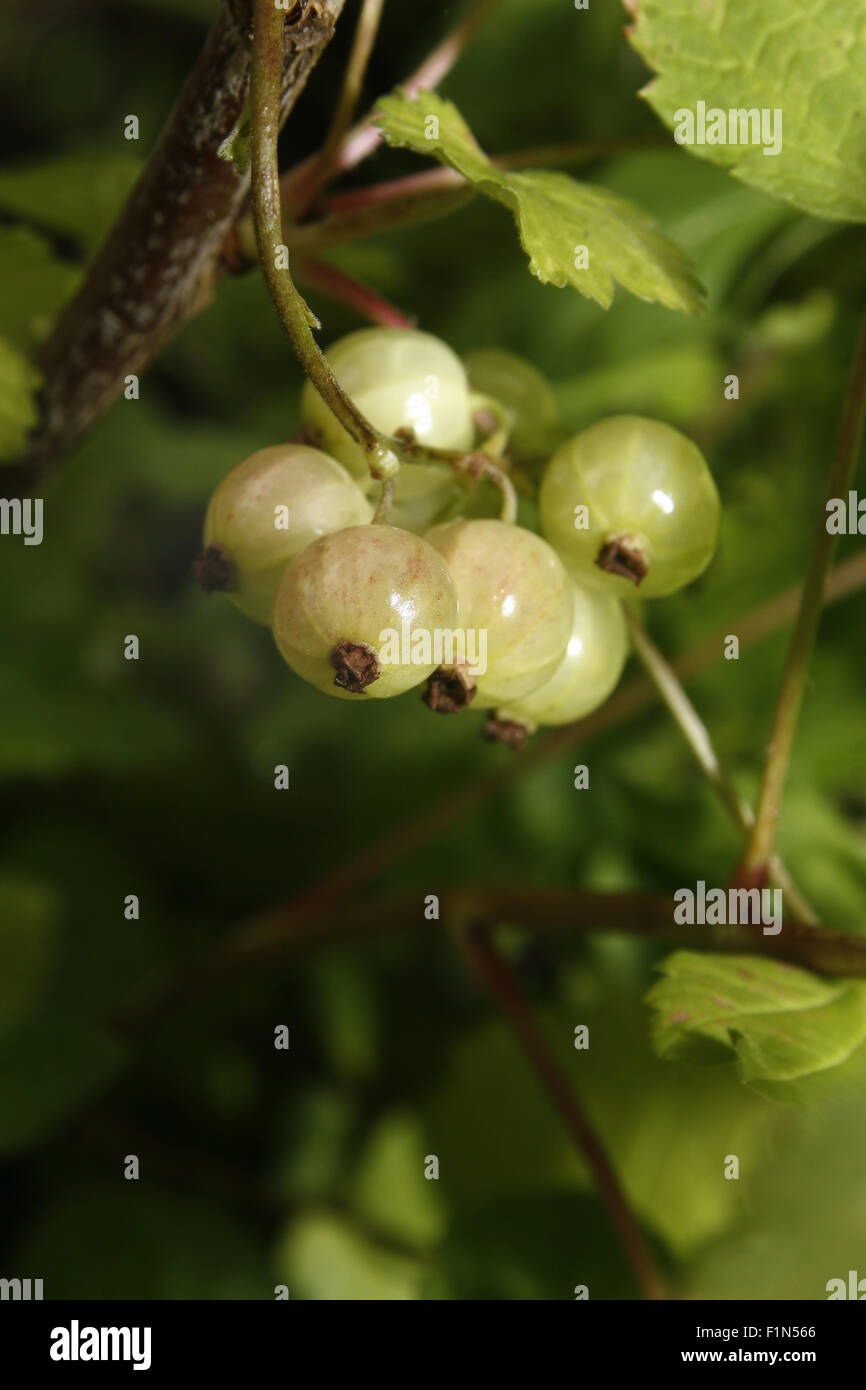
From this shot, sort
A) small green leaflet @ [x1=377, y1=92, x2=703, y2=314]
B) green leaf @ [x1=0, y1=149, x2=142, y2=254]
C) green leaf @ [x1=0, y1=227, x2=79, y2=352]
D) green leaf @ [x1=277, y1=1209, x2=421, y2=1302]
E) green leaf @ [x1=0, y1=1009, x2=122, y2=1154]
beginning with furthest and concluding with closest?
green leaf @ [x1=277, y1=1209, x2=421, y2=1302]
green leaf @ [x1=0, y1=1009, x2=122, y2=1154]
green leaf @ [x1=0, y1=149, x2=142, y2=254]
green leaf @ [x1=0, y1=227, x2=79, y2=352]
small green leaflet @ [x1=377, y1=92, x2=703, y2=314]

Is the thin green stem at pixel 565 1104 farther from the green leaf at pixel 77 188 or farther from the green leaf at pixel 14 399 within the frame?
the green leaf at pixel 77 188

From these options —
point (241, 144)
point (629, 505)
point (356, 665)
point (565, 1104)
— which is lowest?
point (565, 1104)

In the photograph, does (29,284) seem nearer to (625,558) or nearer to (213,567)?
(213,567)

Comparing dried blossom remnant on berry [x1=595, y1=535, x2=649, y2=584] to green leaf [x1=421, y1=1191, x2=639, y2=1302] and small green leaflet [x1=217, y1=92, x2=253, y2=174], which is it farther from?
green leaf [x1=421, y1=1191, x2=639, y2=1302]

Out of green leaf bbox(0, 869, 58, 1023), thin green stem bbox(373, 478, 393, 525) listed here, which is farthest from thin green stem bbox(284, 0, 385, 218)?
green leaf bbox(0, 869, 58, 1023)

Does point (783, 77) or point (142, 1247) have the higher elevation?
point (783, 77)

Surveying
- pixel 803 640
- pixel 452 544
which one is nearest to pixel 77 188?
pixel 452 544

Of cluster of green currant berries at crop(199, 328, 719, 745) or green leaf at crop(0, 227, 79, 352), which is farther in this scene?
green leaf at crop(0, 227, 79, 352)
